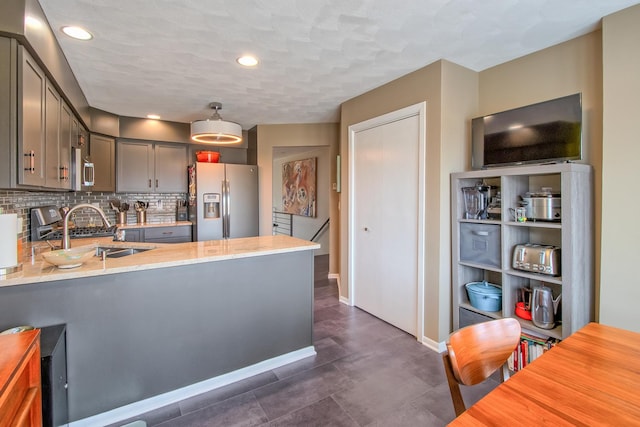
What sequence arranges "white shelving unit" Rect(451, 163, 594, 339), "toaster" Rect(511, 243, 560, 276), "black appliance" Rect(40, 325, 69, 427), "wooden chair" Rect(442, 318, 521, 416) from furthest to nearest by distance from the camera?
"toaster" Rect(511, 243, 560, 276), "white shelving unit" Rect(451, 163, 594, 339), "black appliance" Rect(40, 325, 69, 427), "wooden chair" Rect(442, 318, 521, 416)

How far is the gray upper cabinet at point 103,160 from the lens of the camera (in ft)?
12.9

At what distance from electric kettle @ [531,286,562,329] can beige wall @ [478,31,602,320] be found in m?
0.33

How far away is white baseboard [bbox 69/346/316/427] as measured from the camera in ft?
5.97

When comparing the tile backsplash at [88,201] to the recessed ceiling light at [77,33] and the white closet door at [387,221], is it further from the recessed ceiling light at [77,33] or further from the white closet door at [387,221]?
the white closet door at [387,221]

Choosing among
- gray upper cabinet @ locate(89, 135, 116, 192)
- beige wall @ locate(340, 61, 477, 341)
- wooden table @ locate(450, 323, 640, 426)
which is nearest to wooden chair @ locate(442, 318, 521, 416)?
wooden table @ locate(450, 323, 640, 426)

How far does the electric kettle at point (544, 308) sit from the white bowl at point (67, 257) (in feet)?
9.61

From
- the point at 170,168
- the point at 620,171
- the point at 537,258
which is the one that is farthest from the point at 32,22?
the point at 620,171

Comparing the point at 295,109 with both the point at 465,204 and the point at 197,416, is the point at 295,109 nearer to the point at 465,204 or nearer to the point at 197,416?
the point at 465,204

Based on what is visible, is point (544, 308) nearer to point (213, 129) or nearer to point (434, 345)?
point (434, 345)

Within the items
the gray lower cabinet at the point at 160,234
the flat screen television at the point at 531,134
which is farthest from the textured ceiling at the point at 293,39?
the gray lower cabinet at the point at 160,234

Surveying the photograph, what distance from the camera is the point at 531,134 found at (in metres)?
2.32

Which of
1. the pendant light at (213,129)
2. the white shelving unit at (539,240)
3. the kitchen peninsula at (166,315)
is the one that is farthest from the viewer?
the pendant light at (213,129)

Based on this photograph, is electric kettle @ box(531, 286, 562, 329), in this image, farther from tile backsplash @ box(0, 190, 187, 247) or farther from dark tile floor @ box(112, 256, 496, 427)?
tile backsplash @ box(0, 190, 187, 247)

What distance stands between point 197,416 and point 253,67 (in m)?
2.64
